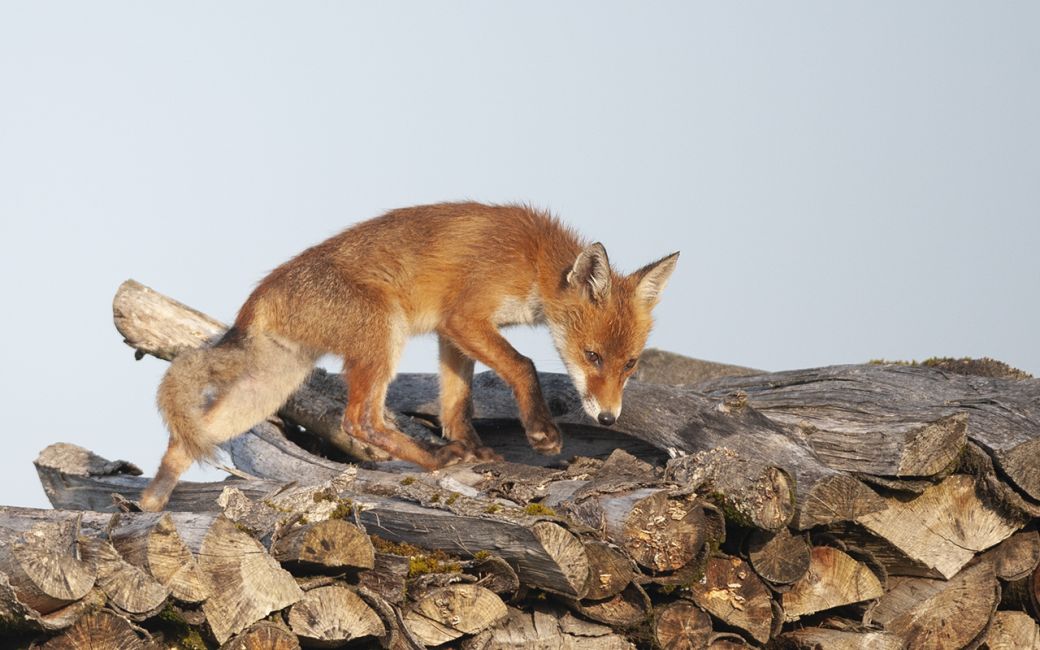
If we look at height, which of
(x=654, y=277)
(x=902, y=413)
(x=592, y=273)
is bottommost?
(x=902, y=413)

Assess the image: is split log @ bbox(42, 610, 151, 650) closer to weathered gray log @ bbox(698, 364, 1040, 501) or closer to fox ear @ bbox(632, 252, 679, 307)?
weathered gray log @ bbox(698, 364, 1040, 501)

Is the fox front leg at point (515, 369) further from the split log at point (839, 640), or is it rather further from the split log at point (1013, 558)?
the split log at point (1013, 558)

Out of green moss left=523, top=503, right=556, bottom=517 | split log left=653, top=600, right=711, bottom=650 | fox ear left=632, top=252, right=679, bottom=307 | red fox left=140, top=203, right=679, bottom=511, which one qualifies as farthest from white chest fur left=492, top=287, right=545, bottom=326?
split log left=653, top=600, right=711, bottom=650

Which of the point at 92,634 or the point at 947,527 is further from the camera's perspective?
the point at 947,527

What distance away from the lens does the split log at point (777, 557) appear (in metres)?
5.31

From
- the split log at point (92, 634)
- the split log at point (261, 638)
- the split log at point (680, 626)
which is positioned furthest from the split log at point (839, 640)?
the split log at point (92, 634)

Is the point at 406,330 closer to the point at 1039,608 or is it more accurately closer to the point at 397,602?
the point at 397,602

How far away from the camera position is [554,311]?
7383 mm

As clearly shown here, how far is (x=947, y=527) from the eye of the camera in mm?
5914

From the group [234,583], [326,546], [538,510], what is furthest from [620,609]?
[234,583]

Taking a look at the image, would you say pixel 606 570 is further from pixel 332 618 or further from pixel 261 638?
pixel 261 638

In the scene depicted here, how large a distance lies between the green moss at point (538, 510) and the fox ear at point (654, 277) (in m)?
2.37

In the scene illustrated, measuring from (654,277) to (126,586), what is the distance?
13.8 feet

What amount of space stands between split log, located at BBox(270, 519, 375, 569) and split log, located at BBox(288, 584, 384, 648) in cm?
13
